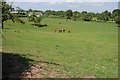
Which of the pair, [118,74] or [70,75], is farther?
[118,74]

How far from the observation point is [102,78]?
11148mm

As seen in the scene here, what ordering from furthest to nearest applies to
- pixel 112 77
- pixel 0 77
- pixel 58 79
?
pixel 112 77 → pixel 58 79 → pixel 0 77

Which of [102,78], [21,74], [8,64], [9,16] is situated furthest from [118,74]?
[9,16]

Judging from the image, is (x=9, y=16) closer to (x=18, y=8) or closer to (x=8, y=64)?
(x=18, y=8)

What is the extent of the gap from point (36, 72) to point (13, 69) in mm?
1594

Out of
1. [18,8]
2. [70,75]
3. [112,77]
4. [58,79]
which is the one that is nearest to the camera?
[18,8]

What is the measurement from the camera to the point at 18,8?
9.05 m

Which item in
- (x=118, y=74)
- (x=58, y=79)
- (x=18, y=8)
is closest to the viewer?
(x=18, y=8)

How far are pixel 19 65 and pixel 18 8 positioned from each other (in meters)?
4.51

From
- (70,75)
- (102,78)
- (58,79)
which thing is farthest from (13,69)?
(102,78)

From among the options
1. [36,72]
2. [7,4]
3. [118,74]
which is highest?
[7,4]

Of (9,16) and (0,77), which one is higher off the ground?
(9,16)

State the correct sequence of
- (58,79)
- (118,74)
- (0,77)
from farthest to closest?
(118,74) → (58,79) → (0,77)

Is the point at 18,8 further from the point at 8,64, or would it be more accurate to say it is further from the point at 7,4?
the point at 8,64
